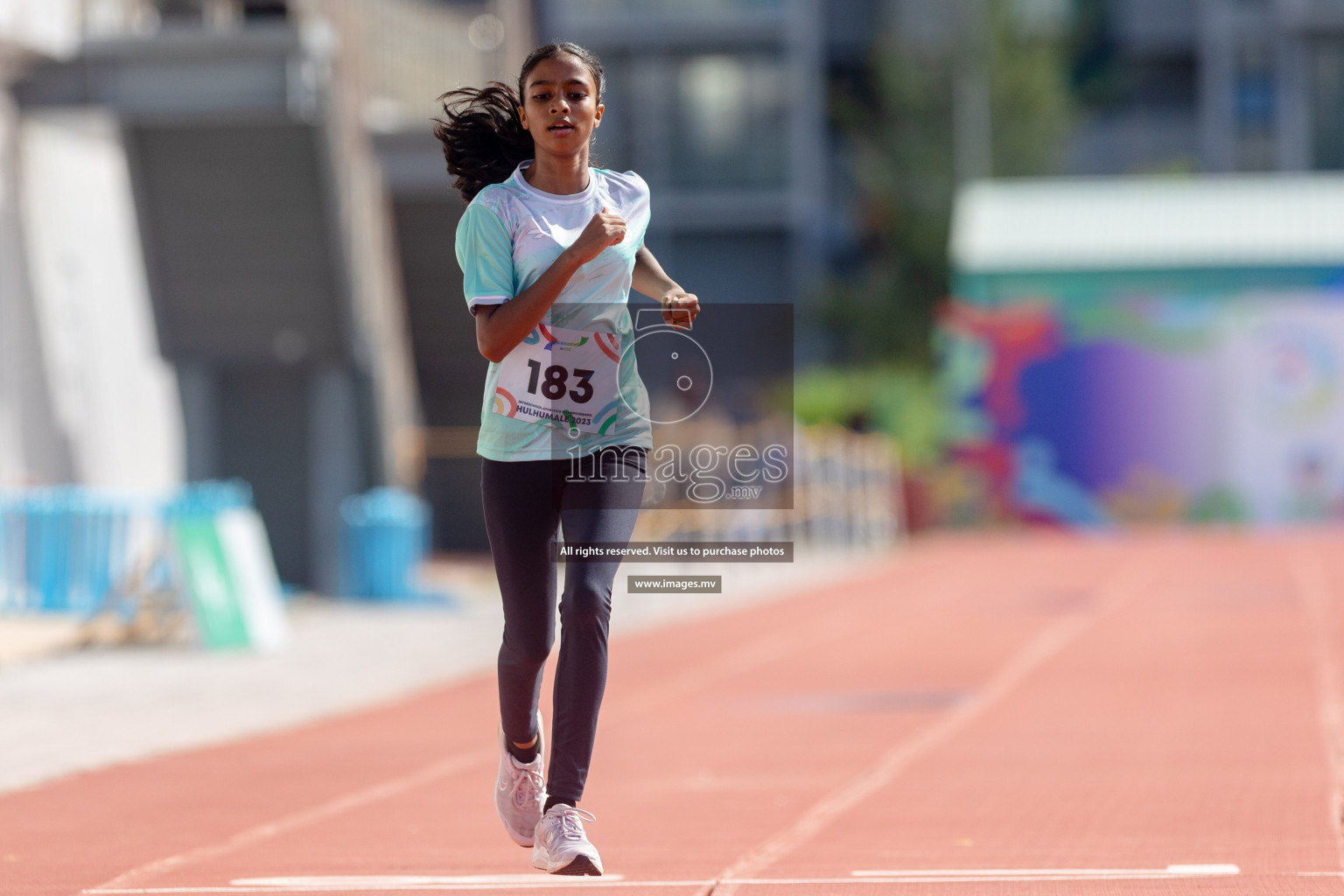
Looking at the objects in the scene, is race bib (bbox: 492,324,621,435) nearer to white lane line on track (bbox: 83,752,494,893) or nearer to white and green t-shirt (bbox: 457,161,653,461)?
white and green t-shirt (bbox: 457,161,653,461)

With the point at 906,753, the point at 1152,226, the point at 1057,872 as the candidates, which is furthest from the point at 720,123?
the point at 1057,872

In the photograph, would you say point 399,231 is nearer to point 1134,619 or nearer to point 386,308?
point 386,308

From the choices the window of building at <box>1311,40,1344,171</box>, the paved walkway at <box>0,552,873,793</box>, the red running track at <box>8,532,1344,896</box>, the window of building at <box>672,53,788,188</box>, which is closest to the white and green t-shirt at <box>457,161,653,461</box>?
the paved walkway at <box>0,552,873,793</box>

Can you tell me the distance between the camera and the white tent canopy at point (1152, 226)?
107ft

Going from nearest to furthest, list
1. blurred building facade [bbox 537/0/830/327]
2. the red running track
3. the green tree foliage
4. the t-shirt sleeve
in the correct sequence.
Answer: the t-shirt sleeve → the red running track → blurred building facade [bbox 537/0/830/327] → the green tree foliage

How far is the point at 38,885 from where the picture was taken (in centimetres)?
583

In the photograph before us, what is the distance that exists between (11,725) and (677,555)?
5.76 metres

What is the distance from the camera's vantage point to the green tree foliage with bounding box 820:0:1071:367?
46.9 metres

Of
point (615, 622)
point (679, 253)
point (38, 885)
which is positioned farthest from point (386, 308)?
point (679, 253)

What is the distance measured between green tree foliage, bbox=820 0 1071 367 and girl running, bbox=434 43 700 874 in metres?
41.8

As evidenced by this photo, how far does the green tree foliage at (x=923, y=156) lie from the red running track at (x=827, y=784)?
31.4 meters

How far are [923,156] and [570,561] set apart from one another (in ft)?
142

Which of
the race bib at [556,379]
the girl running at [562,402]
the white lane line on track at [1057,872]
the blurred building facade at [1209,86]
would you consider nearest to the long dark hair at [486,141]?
the girl running at [562,402]

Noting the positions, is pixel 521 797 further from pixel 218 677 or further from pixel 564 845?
pixel 218 677
